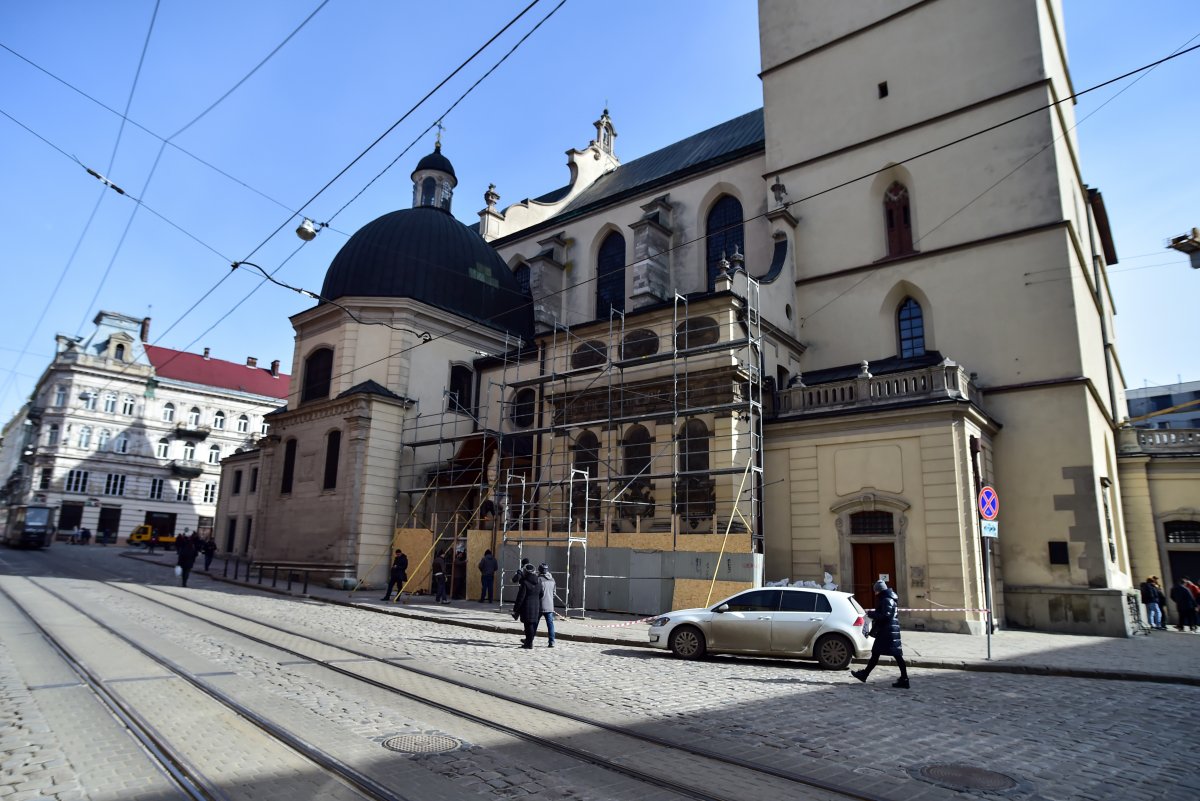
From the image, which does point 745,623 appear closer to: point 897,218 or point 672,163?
point 897,218

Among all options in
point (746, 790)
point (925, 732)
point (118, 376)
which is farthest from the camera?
point (118, 376)

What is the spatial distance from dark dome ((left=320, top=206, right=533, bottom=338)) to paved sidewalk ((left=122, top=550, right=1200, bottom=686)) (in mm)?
13487

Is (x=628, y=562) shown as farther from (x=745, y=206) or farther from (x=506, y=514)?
(x=745, y=206)

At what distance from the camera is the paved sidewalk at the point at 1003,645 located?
11758mm

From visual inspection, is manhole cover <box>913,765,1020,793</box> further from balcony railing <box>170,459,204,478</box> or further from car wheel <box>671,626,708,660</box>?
balcony railing <box>170,459,204,478</box>

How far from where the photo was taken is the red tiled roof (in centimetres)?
6169

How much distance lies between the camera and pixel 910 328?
2323 cm

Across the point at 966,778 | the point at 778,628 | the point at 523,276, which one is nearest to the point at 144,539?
the point at 523,276

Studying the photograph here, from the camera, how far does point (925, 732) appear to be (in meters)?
7.32

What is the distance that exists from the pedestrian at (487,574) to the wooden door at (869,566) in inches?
395

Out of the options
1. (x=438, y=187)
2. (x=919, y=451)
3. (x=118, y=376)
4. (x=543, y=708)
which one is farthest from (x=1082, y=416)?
(x=118, y=376)

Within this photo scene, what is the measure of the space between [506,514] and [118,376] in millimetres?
50485

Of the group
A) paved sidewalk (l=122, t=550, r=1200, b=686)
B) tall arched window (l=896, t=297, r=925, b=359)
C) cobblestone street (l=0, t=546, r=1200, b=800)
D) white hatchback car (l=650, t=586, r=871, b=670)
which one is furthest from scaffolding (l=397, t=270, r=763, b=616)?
cobblestone street (l=0, t=546, r=1200, b=800)

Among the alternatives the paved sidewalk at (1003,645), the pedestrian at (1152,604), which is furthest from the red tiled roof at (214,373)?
the pedestrian at (1152,604)
